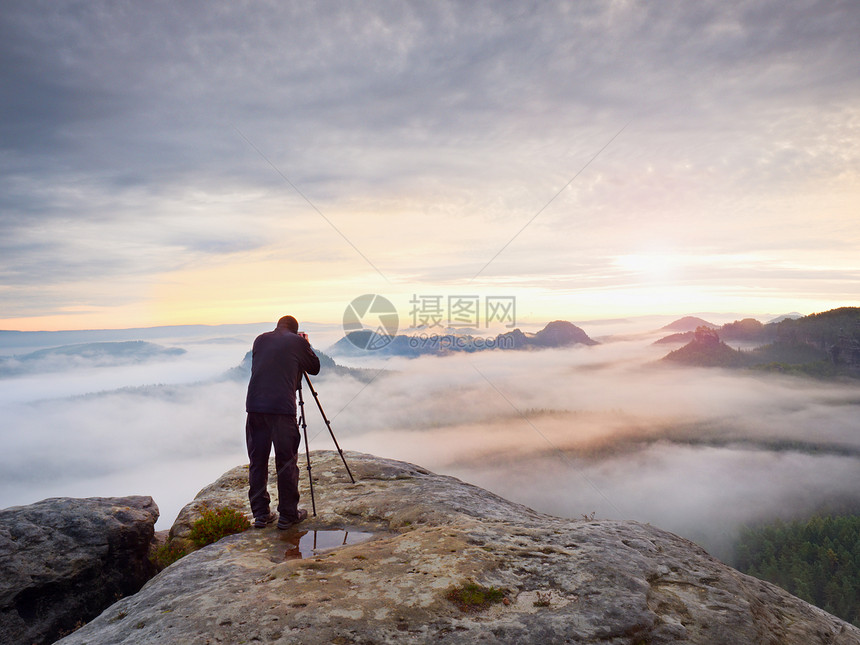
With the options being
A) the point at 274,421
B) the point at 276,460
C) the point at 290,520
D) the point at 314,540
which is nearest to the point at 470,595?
the point at 314,540

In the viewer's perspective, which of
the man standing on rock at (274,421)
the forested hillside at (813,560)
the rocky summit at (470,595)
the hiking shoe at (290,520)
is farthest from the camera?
the forested hillside at (813,560)

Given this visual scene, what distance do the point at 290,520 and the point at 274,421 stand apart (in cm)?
222

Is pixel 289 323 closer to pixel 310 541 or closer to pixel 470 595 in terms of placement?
pixel 310 541

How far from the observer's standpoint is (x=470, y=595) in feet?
21.8

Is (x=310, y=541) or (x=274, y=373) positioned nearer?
(x=310, y=541)

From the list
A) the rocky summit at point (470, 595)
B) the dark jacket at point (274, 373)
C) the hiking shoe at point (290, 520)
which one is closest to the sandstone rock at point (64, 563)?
the rocky summit at point (470, 595)

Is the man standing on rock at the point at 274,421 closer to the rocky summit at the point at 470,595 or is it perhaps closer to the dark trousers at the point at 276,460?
the dark trousers at the point at 276,460

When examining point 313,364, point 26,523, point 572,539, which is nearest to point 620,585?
point 572,539

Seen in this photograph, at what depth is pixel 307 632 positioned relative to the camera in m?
5.85

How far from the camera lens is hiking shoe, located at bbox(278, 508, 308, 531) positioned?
1091cm

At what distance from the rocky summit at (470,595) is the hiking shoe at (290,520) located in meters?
0.60

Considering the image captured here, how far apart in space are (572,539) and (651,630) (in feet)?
7.93

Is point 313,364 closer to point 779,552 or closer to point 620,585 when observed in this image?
point 620,585

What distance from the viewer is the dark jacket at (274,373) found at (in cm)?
1100
